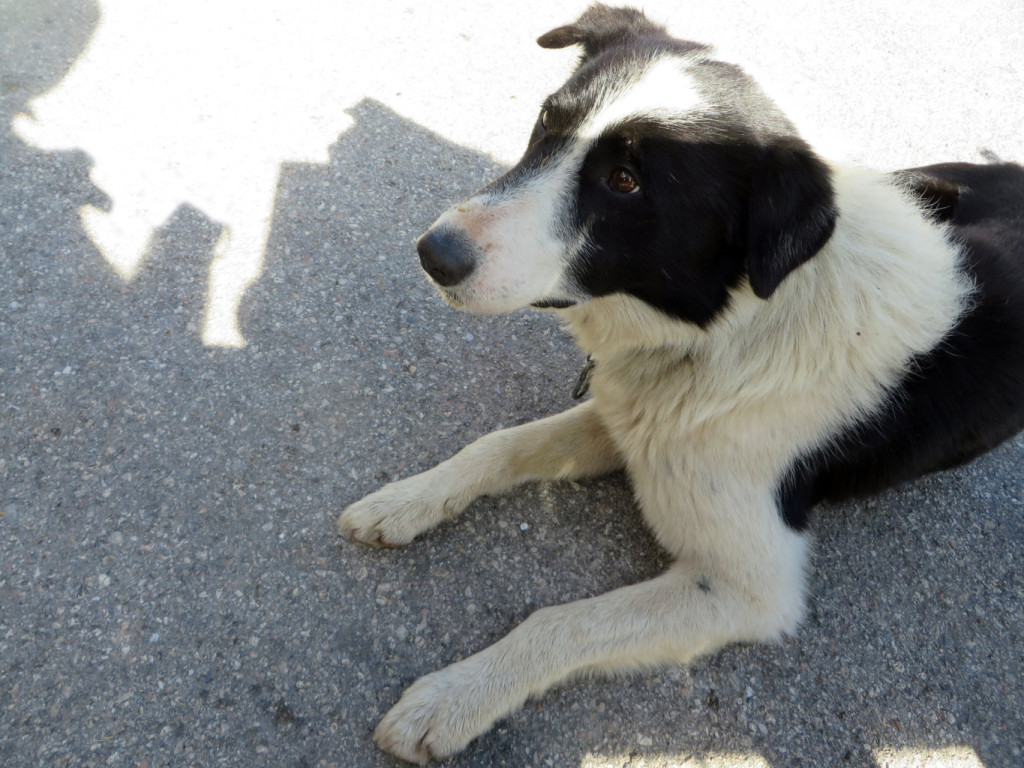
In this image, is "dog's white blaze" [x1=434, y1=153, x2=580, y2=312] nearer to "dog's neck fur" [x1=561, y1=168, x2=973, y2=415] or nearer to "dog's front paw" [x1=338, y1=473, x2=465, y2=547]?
"dog's neck fur" [x1=561, y1=168, x2=973, y2=415]

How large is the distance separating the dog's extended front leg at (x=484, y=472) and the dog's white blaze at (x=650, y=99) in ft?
3.94

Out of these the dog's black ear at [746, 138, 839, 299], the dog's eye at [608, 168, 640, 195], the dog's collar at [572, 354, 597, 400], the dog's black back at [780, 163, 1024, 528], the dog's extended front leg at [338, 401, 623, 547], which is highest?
the dog's black ear at [746, 138, 839, 299]

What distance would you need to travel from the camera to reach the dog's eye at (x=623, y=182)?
195 centimetres

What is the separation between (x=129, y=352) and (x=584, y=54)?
221 centimetres

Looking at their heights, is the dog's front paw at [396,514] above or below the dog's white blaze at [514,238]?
below

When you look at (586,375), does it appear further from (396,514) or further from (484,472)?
(396,514)

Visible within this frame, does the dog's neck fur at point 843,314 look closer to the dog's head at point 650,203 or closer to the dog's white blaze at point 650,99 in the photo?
the dog's head at point 650,203

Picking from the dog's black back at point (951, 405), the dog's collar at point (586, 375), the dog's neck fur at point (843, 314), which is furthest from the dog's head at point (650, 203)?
the dog's black back at point (951, 405)

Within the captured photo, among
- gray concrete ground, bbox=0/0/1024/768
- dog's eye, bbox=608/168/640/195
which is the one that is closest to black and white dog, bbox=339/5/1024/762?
dog's eye, bbox=608/168/640/195

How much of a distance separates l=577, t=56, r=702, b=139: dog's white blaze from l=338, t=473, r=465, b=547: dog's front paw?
138 cm

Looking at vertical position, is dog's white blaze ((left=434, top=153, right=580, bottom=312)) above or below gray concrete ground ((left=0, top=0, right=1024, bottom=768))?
above

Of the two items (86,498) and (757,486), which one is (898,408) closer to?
(757,486)

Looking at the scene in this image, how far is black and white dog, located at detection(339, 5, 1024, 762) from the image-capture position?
1.92 m

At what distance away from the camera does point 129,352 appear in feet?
9.46
